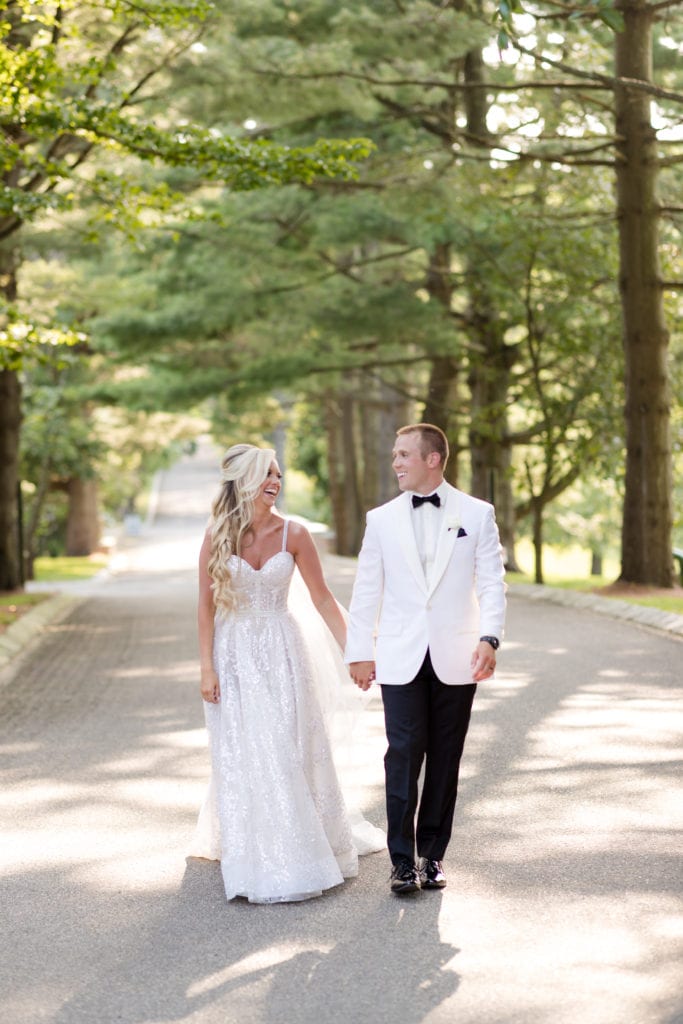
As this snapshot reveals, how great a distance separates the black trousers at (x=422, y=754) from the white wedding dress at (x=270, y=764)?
1.25 ft

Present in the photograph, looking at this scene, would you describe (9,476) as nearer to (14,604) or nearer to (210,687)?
(14,604)

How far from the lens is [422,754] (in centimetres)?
645

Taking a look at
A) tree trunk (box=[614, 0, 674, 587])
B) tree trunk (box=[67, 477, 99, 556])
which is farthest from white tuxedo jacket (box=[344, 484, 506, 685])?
tree trunk (box=[67, 477, 99, 556])

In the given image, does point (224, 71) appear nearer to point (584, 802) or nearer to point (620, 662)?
point (620, 662)

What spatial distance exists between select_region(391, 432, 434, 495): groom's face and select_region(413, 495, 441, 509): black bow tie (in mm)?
30

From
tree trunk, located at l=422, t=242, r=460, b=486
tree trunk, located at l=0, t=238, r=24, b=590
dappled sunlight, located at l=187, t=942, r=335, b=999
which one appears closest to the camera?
dappled sunlight, located at l=187, t=942, r=335, b=999

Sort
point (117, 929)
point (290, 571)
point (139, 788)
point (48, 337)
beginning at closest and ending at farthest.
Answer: point (117, 929), point (290, 571), point (139, 788), point (48, 337)

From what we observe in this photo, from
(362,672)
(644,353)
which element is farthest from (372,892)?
(644,353)

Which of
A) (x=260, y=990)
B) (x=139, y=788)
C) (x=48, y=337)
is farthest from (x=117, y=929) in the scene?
(x=48, y=337)

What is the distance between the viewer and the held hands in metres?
6.22

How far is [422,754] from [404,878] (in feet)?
1.70

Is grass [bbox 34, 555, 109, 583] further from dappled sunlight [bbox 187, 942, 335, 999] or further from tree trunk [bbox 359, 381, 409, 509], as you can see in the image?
dappled sunlight [bbox 187, 942, 335, 999]

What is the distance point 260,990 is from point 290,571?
7.37 feet

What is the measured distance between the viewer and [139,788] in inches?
344
